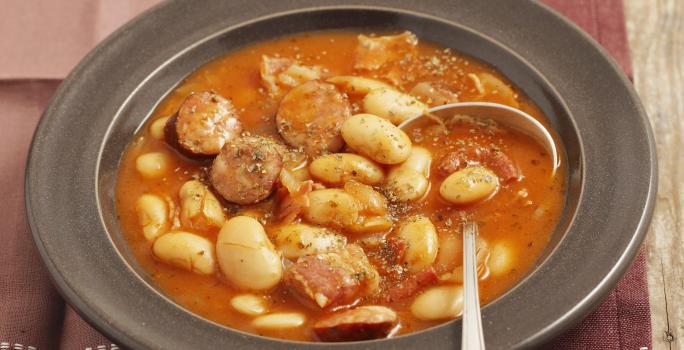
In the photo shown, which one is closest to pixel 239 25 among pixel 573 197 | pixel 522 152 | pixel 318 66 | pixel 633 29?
pixel 318 66

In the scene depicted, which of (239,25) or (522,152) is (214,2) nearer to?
(239,25)

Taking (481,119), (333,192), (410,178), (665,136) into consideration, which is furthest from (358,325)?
(665,136)

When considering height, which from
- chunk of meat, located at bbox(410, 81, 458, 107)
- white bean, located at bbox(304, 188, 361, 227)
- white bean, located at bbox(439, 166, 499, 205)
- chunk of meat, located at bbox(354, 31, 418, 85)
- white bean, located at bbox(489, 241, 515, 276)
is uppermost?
chunk of meat, located at bbox(354, 31, 418, 85)

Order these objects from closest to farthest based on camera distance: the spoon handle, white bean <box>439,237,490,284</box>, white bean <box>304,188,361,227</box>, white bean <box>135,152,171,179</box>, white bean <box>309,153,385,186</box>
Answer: the spoon handle < white bean <box>439,237,490,284</box> < white bean <box>304,188,361,227</box> < white bean <box>309,153,385,186</box> < white bean <box>135,152,171,179</box>

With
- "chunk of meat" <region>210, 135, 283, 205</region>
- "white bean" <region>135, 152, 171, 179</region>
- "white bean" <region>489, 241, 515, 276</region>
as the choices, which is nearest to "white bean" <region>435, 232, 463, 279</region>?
"white bean" <region>489, 241, 515, 276</region>

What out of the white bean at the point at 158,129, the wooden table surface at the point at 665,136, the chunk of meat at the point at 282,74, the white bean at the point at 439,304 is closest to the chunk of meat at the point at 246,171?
the white bean at the point at 158,129

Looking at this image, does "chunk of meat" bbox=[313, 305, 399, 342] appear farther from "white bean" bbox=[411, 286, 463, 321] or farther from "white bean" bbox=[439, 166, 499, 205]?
"white bean" bbox=[439, 166, 499, 205]
